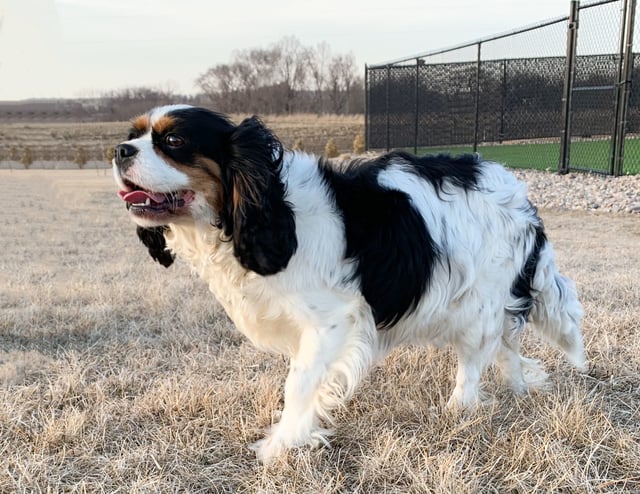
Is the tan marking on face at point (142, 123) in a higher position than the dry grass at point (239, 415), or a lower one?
higher

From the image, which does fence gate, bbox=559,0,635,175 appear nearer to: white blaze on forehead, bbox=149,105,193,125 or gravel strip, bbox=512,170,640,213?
gravel strip, bbox=512,170,640,213

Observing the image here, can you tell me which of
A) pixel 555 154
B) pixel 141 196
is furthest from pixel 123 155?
pixel 555 154

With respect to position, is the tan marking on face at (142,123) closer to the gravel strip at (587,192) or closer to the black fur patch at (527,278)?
the black fur patch at (527,278)

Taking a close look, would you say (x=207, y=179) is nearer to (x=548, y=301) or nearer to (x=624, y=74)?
(x=548, y=301)

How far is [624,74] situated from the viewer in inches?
383

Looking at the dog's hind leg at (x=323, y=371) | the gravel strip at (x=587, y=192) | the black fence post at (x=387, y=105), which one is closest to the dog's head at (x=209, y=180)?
the dog's hind leg at (x=323, y=371)

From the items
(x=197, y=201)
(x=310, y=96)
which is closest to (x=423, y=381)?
(x=197, y=201)

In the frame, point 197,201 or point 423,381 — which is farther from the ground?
point 197,201

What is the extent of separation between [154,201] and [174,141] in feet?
0.80

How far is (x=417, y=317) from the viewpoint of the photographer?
2.66 m

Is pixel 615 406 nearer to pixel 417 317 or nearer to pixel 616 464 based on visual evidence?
pixel 616 464

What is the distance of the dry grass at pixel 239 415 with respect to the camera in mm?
2221

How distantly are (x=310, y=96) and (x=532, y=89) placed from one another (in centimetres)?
2977

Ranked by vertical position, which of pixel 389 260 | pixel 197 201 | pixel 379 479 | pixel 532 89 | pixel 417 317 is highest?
pixel 532 89
